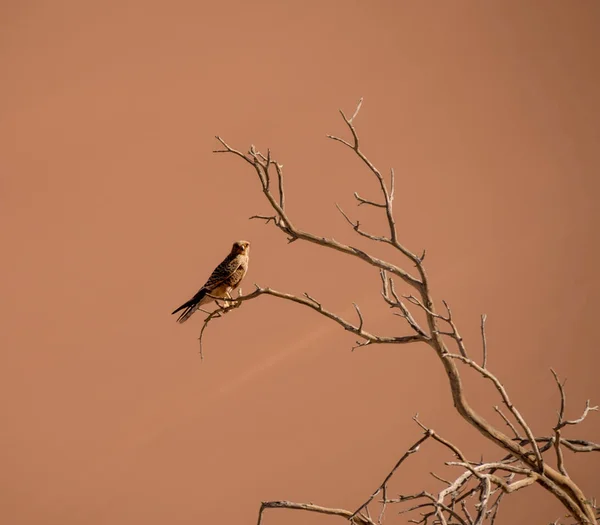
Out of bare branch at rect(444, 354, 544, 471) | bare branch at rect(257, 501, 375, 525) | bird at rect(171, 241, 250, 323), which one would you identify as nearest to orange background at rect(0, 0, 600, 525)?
bird at rect(171, 241, 250, 323)

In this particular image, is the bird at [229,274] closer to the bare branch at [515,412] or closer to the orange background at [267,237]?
the bare branch at [515,412]

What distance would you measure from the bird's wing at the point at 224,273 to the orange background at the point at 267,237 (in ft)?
12.0

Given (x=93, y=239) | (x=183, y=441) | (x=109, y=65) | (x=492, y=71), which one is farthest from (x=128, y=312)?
(x=492, y=71)

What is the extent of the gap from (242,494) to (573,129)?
6.32m

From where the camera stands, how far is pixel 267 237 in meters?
9.73

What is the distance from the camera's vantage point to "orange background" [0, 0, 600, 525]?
839cm

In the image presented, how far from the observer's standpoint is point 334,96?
10.4 metres

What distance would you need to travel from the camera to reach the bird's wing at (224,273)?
515 centimetres

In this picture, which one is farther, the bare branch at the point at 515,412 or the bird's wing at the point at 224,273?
the bird's wing at the point at 224,273

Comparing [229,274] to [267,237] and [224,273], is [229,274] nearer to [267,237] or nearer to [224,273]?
[224,273]

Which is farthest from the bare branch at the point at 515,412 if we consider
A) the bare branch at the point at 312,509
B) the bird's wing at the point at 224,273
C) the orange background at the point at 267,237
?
the orange background at the point at 267,237

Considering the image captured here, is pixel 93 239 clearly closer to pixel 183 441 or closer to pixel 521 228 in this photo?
pixel 183 441

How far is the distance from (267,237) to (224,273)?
4.56 metres

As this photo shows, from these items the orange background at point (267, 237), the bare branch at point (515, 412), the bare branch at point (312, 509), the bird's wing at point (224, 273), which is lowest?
the bare branch at point (312, 509)
